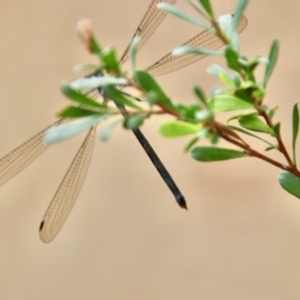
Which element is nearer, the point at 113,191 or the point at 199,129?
the point at 199,129

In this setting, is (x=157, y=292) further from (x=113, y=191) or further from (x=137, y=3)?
(x=137, y=3)

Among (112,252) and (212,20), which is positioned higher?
(212,20)

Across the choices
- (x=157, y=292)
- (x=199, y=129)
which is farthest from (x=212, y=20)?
(x=157, y=292)

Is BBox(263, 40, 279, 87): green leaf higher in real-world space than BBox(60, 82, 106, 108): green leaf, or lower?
lower

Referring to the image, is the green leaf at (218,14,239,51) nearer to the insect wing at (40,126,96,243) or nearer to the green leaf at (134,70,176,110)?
the green leaf at (134,70,176,110)

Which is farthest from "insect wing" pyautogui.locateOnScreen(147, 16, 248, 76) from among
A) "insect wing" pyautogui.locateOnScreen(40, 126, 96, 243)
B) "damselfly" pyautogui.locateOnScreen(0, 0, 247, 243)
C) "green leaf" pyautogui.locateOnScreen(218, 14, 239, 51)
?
"green leaf" pyautogui.locateOnScreen(218, 14, 239, 51)

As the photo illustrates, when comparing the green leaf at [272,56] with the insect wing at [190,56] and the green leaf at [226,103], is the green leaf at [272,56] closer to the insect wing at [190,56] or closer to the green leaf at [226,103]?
the green leaf at [226,103]
